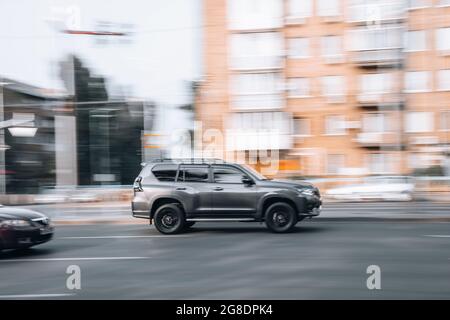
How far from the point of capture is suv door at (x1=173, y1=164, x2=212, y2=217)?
1366 centimetres

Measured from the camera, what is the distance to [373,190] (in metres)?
28.4

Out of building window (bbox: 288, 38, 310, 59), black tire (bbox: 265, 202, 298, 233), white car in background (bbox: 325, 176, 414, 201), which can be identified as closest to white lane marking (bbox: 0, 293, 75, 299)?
black tire (bbox: 265, 202, 298, 233)

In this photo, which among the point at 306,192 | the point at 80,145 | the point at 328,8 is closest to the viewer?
the point at 306,192

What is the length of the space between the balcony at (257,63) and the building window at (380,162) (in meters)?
8.40

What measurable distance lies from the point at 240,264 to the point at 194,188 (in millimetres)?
4551

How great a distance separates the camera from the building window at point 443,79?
37406 mm

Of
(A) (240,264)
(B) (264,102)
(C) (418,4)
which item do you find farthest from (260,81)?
(A) (240,264)

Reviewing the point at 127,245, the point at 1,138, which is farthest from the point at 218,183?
the point at 1,138

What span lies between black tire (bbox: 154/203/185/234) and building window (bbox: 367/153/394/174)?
27.0m

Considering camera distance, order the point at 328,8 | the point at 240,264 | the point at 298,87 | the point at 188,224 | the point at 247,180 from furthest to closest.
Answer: the point at 298,87
the point at 328,8
the point at 188,224
the point at 247,180
the point at 240,264

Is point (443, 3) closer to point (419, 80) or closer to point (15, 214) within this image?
point (419, 80)

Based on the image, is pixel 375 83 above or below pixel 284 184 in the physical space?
above

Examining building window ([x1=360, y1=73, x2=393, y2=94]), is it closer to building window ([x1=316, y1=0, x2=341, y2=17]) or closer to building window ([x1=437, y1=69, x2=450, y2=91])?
building window ([x1=437, y1=69, x2=450, y2=91])
